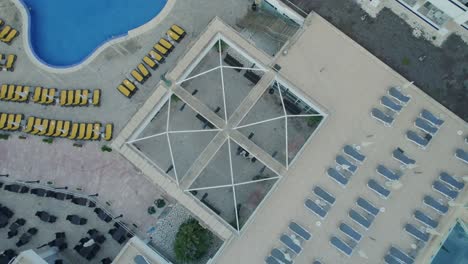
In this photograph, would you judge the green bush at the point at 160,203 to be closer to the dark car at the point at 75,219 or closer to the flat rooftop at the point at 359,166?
the dark car at the point at 75,219

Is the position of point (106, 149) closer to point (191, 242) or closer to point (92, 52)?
point (92, 52)

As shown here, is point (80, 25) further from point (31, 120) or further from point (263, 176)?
point (263, 176)

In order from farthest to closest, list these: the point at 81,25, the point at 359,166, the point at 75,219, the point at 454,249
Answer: the point at 81,25 → the point at 75,219 → the point at 359,166 → the point at 454,249

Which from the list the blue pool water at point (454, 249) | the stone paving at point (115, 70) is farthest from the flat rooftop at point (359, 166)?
the stone paving at point (115, 70)

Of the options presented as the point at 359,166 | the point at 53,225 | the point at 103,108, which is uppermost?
the point at 359,166

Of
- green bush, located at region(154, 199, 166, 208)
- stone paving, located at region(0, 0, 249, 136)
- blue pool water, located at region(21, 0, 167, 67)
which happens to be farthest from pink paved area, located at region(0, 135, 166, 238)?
blue pool water, located at region(21, 0, 167, 67)

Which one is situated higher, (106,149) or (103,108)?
(103,108)

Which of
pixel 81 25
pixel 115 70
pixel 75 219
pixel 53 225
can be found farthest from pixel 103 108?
pixel 53 225

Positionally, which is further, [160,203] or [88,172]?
[88,172]
